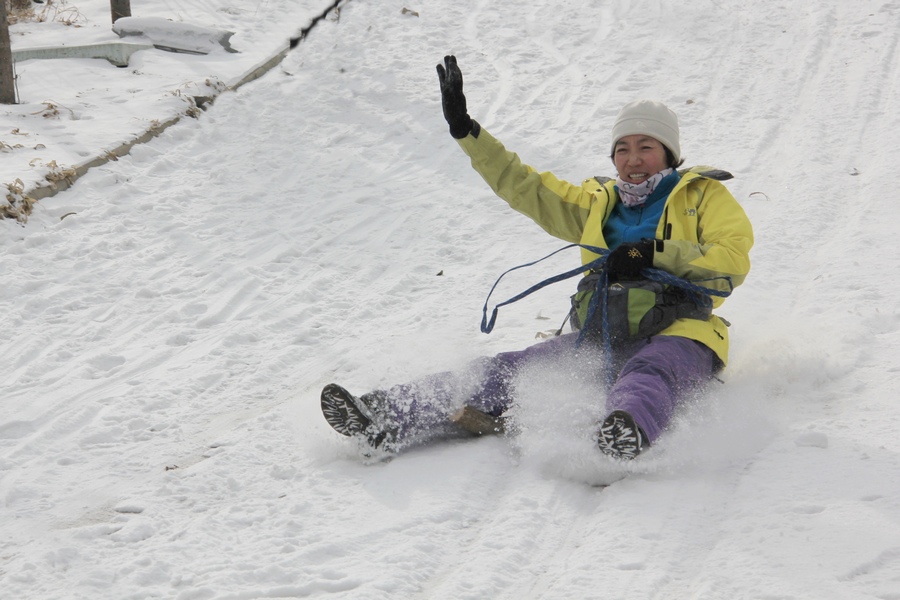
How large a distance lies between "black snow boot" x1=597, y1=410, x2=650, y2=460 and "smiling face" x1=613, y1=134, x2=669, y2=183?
1159 millimetres

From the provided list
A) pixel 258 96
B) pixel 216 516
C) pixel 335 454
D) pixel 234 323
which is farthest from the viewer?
pixel 258 96

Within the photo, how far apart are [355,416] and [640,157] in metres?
1.49

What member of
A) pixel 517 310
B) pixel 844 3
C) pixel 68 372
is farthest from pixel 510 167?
pixel 844 3

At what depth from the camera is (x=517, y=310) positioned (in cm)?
470

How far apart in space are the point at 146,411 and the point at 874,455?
264 centimetres

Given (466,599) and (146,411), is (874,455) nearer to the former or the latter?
(466,599)

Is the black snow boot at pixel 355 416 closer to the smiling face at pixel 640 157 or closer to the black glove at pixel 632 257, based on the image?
the black glove at pixel 632 257

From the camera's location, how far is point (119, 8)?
8.98m

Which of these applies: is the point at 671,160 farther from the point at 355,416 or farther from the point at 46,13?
the point at 46,13

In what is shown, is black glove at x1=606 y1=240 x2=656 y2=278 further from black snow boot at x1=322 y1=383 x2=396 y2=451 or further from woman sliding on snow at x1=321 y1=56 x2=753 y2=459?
black snow boot at x1=322 y1=383 x2=396 y2=451

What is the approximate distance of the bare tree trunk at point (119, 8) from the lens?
8953 mm

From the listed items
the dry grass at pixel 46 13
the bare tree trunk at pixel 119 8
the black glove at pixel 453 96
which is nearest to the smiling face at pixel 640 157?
the black glove at pixel 453 96

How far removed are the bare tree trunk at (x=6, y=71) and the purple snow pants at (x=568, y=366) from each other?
16.3 feet

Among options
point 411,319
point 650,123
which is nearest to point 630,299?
point 650,123
